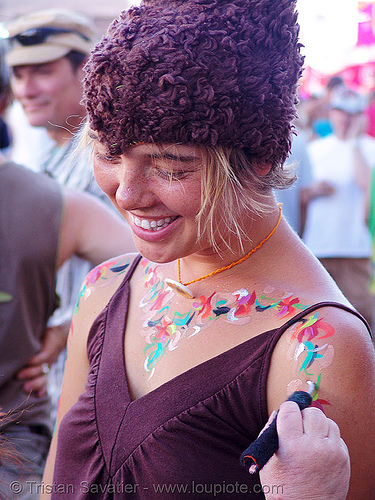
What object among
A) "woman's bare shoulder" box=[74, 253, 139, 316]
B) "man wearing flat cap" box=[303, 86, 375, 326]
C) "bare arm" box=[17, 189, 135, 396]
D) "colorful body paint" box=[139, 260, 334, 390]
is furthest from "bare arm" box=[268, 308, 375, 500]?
"man wearing flat cap" box=[303, 86, 375, 326]

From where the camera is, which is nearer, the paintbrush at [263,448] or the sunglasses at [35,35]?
the paintbrush at [263,448]

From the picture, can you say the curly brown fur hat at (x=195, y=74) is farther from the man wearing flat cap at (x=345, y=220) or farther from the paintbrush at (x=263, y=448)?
the man wearing flat cap at (x=345, y=220)

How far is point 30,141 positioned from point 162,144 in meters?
3.73

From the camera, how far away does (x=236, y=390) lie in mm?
1321

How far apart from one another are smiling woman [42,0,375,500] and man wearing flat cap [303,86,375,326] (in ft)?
11.6

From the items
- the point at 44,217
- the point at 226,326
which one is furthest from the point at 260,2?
the point at 44,217

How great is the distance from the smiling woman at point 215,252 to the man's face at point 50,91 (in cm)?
207

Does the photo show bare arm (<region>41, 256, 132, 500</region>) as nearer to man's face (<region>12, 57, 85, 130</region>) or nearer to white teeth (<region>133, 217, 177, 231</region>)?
white teeth (<region>133, 217, 177, 231</region>)

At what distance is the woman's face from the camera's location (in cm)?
133

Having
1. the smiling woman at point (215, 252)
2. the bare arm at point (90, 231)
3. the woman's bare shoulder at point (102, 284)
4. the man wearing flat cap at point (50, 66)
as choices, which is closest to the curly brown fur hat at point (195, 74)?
the smiling woman at point (215, 252)

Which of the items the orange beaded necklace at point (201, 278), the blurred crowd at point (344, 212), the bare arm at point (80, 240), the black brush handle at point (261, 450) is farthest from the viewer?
the blurred crowd at point (344, 212)

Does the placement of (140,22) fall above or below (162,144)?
above

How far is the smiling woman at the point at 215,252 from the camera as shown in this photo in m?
1.27

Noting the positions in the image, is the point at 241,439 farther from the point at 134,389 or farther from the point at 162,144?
the point at 162,144
